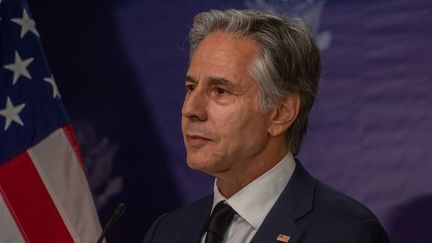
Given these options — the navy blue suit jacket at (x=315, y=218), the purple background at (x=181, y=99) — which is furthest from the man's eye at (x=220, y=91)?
the purple background at (x=181, y=99)

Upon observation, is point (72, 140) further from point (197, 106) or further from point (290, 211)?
point (290, 211)

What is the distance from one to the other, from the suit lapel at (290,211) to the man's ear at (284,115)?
0.11 meters

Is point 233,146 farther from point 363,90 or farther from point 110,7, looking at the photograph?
point 110,7

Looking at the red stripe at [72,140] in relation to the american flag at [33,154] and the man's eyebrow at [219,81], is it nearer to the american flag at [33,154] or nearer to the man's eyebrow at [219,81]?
the american flag at [33,154]

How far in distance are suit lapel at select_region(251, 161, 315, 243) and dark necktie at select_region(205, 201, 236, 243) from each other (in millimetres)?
94

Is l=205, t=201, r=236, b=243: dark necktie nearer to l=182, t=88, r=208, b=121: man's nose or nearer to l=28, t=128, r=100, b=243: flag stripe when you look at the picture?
l=182, t=88, r=208, b=121: man's nose

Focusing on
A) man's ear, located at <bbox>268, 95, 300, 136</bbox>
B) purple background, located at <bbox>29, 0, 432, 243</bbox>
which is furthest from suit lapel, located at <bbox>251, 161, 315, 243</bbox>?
purple background, located at <bbox>29, 0, 432, 243</bbox>

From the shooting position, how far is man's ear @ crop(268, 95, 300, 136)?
1.78m

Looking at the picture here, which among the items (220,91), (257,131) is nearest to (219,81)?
(220,91)

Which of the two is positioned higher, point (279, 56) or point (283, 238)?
point (279, 56)

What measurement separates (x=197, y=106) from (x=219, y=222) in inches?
10.4

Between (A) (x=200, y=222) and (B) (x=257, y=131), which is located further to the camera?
(A) (x=200, y=222)

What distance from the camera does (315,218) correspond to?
66.0 inches

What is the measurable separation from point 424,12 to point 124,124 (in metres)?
1.03
